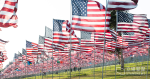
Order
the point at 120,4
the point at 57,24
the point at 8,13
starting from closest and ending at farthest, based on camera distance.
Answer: the point at 8,13 → the point at 120,4 → the point at 57,24

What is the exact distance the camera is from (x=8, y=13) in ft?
44.9

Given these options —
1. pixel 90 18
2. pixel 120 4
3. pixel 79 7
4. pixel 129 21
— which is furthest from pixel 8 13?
pixel 129 21

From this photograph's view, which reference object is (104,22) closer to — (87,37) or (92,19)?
(92,19)

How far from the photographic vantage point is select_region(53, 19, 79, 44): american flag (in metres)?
24.8

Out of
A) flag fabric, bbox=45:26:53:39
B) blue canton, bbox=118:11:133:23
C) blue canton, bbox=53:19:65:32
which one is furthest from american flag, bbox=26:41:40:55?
blue canton, bbox=118:11:133:23

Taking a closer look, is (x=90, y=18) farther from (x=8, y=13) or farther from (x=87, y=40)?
(x=87, y=40)

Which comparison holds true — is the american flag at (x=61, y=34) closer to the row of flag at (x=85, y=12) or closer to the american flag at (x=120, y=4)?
the row of flag at (x=85, y=12)

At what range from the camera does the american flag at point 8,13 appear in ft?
44.5

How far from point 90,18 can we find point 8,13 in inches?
228

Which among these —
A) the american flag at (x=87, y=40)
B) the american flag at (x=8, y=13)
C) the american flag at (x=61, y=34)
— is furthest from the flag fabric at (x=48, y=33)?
the american flag at (x=8, y=13)

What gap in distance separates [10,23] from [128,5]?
25.7ft

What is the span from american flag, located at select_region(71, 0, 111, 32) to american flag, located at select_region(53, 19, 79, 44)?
855 centimetres

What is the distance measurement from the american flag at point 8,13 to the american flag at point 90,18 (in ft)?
14.3

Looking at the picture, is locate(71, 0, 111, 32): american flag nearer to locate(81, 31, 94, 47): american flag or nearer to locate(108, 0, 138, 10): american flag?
locate(108, 0, 138, 10): american flag
